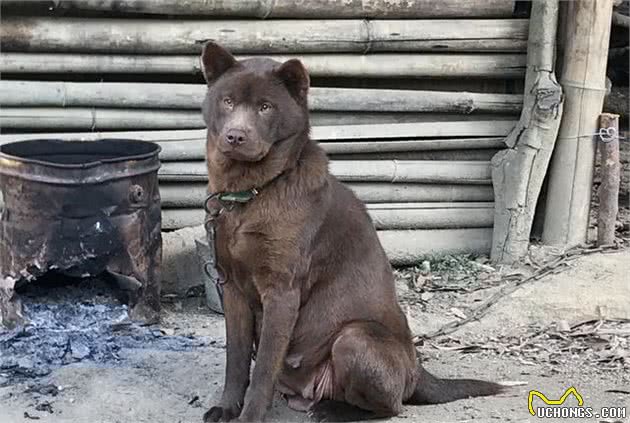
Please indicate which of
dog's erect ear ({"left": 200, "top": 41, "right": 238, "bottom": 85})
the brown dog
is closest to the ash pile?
the brown dog

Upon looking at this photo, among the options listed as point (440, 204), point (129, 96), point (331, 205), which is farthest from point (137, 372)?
point (440, 204)

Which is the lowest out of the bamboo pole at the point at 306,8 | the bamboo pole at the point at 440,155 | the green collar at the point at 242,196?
the bamboo pole at the point at 440,155

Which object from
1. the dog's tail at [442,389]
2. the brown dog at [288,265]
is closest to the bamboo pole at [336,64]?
the brown dog at [288,265]

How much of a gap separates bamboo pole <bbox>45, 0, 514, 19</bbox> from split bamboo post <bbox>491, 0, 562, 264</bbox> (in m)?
0.38

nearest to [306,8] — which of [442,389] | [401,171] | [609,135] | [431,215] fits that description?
[401,171]

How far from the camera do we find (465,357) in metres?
5.83

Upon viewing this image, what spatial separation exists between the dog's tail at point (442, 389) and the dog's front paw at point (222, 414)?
82cm

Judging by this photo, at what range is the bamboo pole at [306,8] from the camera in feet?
21.4

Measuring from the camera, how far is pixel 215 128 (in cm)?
451

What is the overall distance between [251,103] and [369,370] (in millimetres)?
1226

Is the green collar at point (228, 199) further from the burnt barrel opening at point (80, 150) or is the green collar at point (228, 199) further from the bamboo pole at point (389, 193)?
the bamboo pole at point (389, 193)

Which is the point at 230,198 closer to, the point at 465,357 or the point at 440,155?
the point at 465,357

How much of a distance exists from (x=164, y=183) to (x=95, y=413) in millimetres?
2309

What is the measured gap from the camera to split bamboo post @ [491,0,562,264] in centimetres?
693
